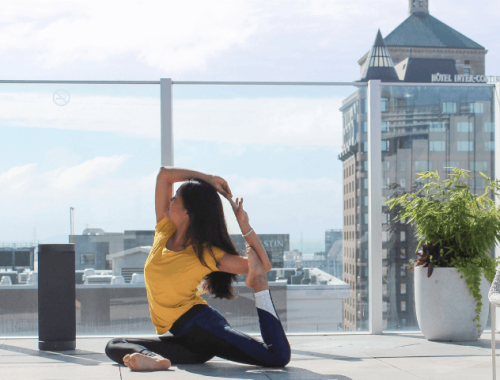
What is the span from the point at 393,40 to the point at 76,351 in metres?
79.9

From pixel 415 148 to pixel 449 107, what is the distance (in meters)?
0.48

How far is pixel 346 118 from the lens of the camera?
5258 millimetres

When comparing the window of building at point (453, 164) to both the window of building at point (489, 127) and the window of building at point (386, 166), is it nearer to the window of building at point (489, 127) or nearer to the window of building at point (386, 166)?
the window of building at point (489, 127)

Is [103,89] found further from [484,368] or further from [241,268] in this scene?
[484,368]

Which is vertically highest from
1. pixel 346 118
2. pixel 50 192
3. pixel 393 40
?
pixel 393 40

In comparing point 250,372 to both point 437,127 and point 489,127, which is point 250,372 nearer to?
point 437,127

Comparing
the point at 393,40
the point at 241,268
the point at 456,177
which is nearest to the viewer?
the point at 241,268

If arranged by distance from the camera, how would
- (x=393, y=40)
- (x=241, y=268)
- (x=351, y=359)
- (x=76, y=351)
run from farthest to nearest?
1. (x=393, y=40)
2. (x=76, y=351)
3. (x=351, y=359)
4. (x=241, y=268)

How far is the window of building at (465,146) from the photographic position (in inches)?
206

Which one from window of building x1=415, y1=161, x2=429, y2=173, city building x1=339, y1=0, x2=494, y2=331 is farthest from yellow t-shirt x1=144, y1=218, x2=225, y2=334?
window of building x1=415, y1=161, x2=429, y2=173

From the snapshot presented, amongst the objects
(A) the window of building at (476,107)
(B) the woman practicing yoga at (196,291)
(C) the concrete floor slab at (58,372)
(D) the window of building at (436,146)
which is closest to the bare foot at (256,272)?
(B) the woman practicing yoga at (196,291)

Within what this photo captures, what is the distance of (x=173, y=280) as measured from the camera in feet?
11.3

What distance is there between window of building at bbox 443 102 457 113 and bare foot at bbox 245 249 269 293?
8.70ft

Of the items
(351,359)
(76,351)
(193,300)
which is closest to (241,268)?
(193,300)
